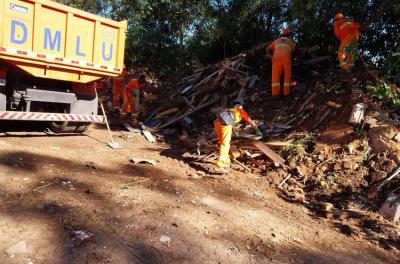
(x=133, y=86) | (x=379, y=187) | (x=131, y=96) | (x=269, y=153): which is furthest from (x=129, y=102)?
(x=379, y=187)

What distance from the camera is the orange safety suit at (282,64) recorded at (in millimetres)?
9870

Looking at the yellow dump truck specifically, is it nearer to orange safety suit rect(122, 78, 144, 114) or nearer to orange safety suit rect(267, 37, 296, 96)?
orange safety suit rect(122, 78, 144, 114)

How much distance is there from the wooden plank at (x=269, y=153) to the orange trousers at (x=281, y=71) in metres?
2.76

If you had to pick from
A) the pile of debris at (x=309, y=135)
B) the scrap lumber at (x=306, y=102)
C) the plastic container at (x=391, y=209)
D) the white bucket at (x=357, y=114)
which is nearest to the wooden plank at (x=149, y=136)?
the pile of debris at (x=309, y=135)

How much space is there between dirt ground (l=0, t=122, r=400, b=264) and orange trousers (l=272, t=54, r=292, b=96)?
3650 mm

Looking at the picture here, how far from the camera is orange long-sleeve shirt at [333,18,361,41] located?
9172mm

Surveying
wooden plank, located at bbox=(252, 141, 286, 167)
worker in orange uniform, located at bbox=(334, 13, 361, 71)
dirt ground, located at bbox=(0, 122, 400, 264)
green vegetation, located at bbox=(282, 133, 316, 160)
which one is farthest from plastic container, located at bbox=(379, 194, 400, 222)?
worker in orange uniform, located at bbox=(334, 13, 361, 71)

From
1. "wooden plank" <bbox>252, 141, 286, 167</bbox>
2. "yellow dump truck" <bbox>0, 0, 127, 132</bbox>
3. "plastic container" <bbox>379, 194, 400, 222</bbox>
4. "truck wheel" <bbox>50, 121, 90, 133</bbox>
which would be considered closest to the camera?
"plastic container" <bbox>379, 194, 400, 222</bbox>

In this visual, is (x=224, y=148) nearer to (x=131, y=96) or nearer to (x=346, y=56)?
(x=346, y=56)

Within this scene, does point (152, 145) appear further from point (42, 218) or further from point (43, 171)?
A: point (42, 218)

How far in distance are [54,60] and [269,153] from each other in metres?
4.50

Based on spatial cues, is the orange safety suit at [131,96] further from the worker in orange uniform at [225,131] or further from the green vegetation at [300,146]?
the green vegetation at [300,146]

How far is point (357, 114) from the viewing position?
748cm

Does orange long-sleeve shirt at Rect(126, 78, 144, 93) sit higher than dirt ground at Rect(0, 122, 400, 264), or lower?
higher
